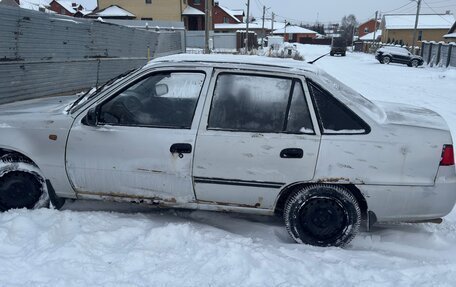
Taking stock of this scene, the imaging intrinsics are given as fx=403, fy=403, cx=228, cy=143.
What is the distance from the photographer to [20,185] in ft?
12.6

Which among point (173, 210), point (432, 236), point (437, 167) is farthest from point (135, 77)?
point (432, 236)

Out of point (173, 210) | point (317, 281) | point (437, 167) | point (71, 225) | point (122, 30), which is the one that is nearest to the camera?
point (317, 281)

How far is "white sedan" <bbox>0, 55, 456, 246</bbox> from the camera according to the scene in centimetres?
337

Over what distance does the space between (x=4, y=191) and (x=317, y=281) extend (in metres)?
2.96

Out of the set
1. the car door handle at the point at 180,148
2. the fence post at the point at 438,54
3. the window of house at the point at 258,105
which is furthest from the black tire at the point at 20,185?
the fence post at the point at 438,54

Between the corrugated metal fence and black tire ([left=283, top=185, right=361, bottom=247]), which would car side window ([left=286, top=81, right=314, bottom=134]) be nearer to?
black tire ([left=283, top=185, right=361, bottom=247])

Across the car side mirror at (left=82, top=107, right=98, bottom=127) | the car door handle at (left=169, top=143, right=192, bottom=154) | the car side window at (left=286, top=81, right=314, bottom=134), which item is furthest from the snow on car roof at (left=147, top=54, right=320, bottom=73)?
the car door handle at (left=169, top=143, right=192, bottom=154)

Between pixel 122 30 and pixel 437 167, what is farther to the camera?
pixel 122 30

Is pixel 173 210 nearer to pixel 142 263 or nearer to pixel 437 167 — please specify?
pixel 142 263

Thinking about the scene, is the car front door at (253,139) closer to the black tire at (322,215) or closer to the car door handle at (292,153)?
the car door handle at (292,153)

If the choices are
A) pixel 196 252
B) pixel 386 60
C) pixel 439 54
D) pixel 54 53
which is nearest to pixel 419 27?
pixel 386 60

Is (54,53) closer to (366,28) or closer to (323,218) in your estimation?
(323,218)

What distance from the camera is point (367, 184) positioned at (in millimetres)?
3383

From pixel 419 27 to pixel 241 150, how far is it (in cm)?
7893
